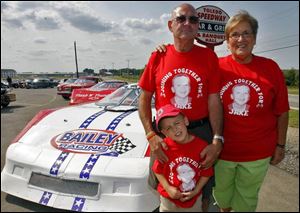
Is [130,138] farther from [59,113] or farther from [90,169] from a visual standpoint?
[59,113]

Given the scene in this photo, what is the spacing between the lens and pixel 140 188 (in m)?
2.66

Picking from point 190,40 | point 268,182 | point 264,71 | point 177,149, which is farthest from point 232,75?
point 268,182

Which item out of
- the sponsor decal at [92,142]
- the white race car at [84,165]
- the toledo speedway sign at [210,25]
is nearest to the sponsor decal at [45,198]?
the white race car at [84,165]

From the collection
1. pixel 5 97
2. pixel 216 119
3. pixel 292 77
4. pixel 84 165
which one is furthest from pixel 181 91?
pixel 292 77

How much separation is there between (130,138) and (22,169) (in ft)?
4.04

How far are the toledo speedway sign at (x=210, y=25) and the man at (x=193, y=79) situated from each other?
2.67 metres

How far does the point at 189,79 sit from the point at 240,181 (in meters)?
0.95

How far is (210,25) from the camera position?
4.82 metres

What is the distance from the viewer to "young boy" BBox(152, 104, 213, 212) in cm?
197

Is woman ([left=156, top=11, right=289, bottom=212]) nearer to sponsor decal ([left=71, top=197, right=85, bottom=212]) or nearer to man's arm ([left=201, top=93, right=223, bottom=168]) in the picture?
man's arm ([left=201, top=93, right=223, bottom=168])

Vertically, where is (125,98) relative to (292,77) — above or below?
below

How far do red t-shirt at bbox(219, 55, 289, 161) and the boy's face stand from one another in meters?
0.42

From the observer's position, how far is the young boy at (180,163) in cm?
197

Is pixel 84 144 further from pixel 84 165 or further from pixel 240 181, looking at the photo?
pixel 240 181
